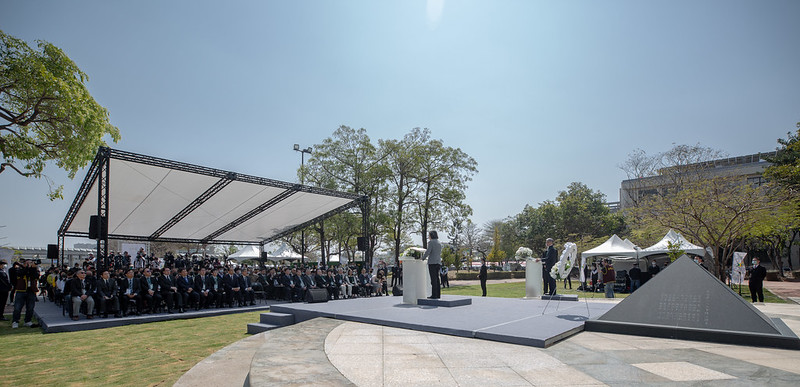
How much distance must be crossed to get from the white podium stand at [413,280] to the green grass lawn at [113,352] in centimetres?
356

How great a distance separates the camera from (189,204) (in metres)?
16.8

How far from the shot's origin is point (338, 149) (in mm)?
29297

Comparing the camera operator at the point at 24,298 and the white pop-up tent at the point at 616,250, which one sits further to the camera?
the white pop-up tent at the point at 616,250

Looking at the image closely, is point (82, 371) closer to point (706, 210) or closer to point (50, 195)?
point (50, 195)

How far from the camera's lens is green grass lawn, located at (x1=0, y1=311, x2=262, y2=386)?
4.98 m

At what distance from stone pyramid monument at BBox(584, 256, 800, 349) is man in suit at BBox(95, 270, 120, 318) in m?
10.9

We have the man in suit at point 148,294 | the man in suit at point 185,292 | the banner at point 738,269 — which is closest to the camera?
the man in suit at point 148,294

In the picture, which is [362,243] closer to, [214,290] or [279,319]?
[214,290]

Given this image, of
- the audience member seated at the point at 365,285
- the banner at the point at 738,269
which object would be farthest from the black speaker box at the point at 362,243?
the banner at the point at 738,269

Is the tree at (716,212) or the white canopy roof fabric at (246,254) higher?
the tree at (716,212)

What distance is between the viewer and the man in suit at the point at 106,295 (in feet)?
33.9

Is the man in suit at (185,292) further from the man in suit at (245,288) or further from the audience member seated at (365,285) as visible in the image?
the audience member seated at (365,285)

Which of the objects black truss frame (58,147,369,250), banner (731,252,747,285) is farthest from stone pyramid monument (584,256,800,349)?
black truss frame (58,147,369,250)

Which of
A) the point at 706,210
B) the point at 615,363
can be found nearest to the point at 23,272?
the point at 615,363
